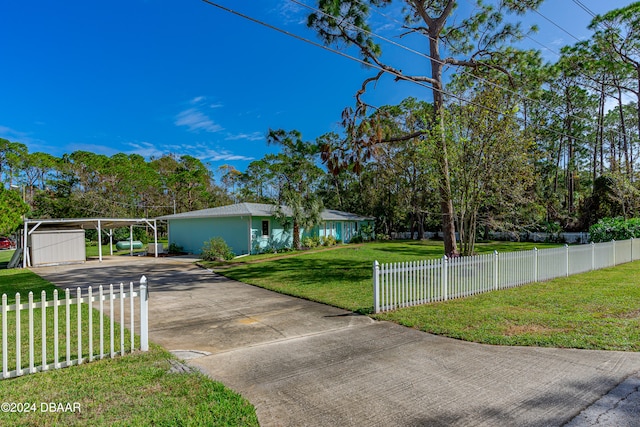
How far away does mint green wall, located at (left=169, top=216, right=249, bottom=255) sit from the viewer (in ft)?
69.9

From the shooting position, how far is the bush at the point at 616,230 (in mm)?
16697

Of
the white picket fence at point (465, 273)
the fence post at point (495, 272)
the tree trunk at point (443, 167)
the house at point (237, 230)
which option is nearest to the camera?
the white picket fence at point (465, 273)

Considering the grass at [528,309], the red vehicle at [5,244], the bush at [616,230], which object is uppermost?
the bush at [616,230]

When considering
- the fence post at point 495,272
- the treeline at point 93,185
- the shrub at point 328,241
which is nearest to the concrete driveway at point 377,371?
the fence post at point 495,272

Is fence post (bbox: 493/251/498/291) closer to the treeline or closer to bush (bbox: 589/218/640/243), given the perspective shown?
bush (bbox: 589/218/640/243)

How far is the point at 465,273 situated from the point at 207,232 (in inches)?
715

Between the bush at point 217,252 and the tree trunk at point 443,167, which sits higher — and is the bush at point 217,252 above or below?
below

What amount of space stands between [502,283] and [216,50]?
16551 millimetres

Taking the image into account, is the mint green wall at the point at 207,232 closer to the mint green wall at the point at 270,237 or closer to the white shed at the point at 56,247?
the mint green wall at the point at 270,237

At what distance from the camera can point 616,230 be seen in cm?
1706

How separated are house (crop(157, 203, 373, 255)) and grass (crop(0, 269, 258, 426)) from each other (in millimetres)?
16017

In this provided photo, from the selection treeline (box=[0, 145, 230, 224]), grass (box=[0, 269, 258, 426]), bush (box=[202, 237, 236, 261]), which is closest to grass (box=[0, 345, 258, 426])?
grass (box=[0, 269, 258, 426])

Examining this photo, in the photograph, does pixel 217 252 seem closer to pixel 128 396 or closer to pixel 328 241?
pixel 328 241

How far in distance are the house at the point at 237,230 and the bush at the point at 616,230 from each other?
1643 centimetres
